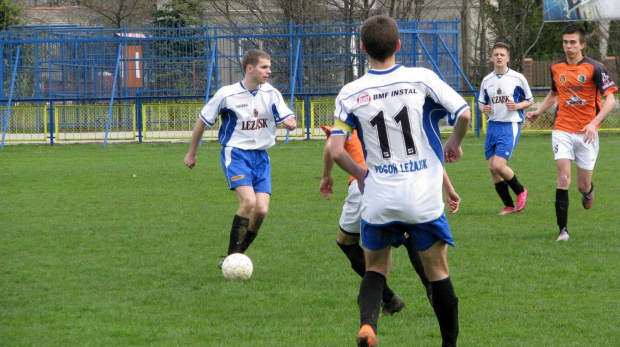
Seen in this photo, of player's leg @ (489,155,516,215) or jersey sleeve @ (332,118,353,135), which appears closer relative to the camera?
jersey sleeve @ (332,118,353,135)

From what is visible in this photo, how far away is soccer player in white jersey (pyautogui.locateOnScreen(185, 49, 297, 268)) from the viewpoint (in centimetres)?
733

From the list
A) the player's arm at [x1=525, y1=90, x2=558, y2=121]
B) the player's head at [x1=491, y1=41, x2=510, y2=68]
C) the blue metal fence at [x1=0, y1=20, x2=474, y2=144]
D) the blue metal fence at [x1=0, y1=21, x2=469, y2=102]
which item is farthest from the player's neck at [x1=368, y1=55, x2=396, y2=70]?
the blue metal fence at [x1=0, y1=21, x2=469, y2=102]

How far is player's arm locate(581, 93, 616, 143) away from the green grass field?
1.00 metres

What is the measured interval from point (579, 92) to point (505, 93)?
7.14 ft

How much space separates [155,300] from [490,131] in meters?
5.85

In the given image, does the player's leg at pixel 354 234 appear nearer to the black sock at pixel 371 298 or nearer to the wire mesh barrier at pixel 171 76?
the black sock at pixel 371 298

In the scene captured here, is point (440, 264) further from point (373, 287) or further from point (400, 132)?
point (400, 132)

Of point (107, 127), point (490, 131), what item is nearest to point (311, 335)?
point (490, 131)

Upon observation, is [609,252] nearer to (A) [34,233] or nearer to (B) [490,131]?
(B) [490,131]

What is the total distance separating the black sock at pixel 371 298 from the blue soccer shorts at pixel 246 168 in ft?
9.78

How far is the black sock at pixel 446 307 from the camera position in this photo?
4410 mm

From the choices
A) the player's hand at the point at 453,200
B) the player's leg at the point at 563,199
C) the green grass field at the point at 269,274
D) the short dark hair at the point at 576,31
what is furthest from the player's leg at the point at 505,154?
the player's hand at the point at 453,200

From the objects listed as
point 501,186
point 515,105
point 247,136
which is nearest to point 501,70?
point 515,105

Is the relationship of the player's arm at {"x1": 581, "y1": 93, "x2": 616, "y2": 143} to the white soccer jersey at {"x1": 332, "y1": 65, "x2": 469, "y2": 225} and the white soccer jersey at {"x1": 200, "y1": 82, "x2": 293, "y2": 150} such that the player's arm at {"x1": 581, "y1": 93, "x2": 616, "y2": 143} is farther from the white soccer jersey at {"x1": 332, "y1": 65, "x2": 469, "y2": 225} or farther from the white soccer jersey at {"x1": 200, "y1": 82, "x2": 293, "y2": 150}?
the white soccer jersey at {"x1": 332, "y1": 65, "x2": 469, "y2": 225}
